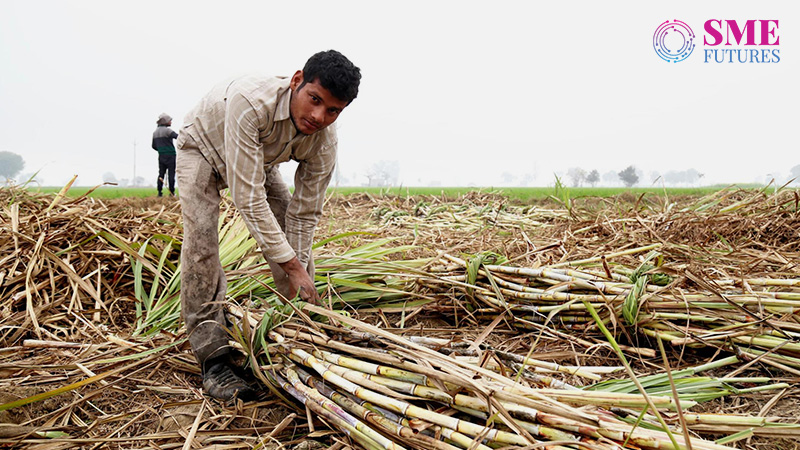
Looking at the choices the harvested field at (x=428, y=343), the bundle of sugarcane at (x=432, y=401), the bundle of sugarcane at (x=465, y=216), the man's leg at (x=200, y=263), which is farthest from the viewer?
the bundle of sugarcane at (x=465, y=216)

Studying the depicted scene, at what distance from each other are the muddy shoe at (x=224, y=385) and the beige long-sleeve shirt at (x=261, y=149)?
1.69 feet

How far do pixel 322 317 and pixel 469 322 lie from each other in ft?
2.66

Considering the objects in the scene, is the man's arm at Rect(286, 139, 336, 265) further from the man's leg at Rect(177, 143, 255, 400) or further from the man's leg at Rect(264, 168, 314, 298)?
the man's leg at Rect(177, 143, 255, 400)

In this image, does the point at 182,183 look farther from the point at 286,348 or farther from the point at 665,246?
the point at 665,246

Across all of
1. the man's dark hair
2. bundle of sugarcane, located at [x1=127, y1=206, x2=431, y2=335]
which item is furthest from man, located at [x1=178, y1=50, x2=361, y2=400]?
bundle of sugarcane, located at [x1=127, y1=206, x2=431, y2=335]

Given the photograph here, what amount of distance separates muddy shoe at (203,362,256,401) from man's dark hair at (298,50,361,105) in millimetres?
1186

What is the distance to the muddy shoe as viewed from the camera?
1.84 metres

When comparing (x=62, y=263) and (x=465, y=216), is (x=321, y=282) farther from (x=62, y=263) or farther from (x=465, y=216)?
(x=465, y=216)

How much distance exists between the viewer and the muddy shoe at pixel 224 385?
6.04 feet

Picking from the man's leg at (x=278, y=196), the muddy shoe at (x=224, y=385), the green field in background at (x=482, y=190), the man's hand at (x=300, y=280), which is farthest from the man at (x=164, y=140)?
the man's hand at (x=300, y=280)

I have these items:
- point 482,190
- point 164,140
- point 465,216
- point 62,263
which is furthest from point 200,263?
point 164,140

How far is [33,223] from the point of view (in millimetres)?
3150

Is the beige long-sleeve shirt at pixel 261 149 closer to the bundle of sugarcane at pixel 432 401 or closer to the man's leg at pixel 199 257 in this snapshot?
the man's leg at pixel 199 257

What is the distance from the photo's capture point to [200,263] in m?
2.03
